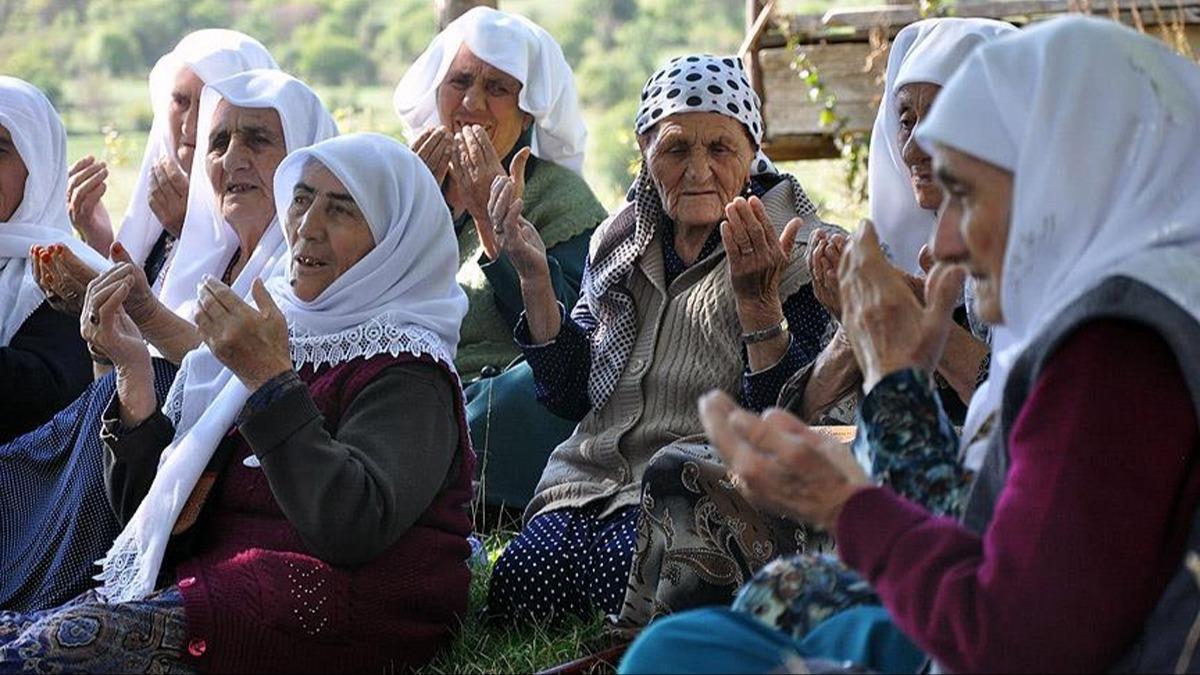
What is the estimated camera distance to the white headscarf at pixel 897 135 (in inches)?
171

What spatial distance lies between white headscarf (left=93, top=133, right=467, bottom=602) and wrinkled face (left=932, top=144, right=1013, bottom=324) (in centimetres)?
166

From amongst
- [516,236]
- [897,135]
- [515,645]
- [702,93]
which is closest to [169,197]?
[516,236]

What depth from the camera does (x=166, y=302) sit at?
17.0 ft

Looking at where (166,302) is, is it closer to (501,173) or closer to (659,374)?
(501,173)

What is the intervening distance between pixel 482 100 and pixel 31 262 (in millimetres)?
1625

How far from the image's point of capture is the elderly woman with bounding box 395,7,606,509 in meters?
5.42

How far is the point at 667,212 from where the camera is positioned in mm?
4766

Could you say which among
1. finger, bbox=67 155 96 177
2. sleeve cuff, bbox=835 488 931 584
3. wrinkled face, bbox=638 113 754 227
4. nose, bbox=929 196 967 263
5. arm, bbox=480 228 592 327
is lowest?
arm, bbox=480 228 592 327

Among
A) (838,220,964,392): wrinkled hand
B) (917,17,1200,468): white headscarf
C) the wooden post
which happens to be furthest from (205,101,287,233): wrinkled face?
(917,17,1200,468): white headscarf

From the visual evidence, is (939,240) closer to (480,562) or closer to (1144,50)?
(1144,50)

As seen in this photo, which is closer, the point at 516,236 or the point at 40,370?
the point at 516,236

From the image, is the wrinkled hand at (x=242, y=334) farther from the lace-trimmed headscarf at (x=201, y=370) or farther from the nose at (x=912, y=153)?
the nose at (x=912, y=153)

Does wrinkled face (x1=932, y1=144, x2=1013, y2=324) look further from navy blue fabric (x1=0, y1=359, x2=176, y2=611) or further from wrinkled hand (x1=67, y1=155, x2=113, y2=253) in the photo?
wrinkled hand (x1=67, y1=155, x2=113, y2=253)

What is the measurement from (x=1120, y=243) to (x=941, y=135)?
27cm
